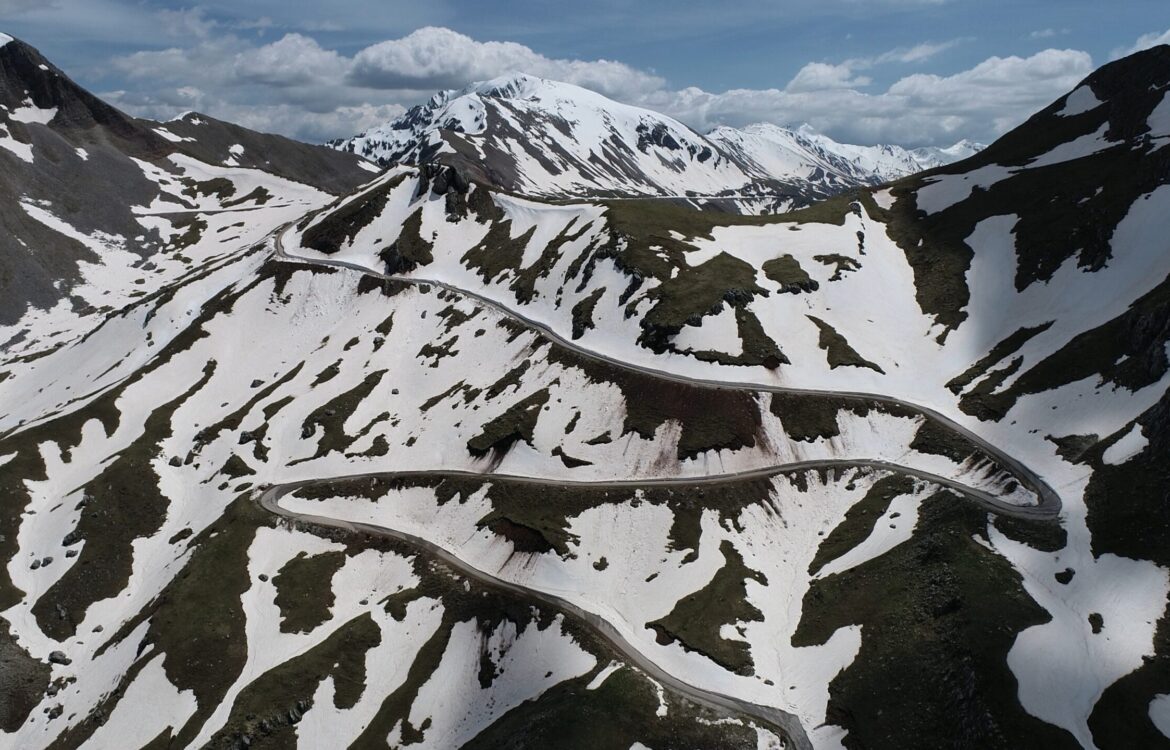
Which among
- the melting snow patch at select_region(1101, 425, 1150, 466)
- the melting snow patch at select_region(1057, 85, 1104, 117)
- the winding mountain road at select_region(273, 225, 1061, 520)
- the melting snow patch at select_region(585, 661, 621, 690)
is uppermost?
the melting snow patch at select_region(1057, 85, 1104, 117)

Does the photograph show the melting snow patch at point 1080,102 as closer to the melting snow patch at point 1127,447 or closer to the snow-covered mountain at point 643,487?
the snow-covered mountain at point 643,487

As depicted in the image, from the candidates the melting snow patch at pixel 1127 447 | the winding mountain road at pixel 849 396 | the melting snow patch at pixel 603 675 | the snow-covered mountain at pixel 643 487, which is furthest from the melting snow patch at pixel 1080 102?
the melting snow patch at pixel 603 675

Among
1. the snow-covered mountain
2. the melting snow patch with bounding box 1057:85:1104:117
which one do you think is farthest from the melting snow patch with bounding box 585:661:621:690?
the melting snow patch with bounding box 1057:85:1104:117

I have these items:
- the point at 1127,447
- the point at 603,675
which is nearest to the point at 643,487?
the point at 603,675

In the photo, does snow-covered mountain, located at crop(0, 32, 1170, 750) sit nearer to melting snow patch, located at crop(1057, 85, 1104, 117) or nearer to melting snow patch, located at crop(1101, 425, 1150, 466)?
melting snow patch, located at crop(1101, 425, 1150, 466)

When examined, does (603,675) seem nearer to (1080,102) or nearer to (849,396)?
(849,396)

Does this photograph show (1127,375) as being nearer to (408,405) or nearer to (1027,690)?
(1027,690)
